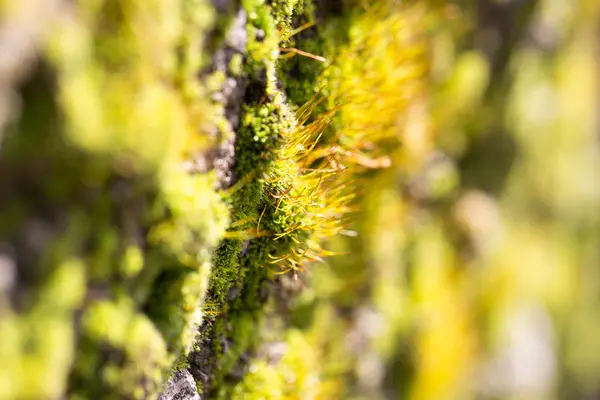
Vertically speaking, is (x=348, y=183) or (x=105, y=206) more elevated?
(x=105, y=206)

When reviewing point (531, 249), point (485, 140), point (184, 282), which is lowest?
point (531, 249)

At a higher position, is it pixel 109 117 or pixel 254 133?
pixel 109 117

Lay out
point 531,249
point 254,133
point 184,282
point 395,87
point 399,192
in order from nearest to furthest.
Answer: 1. point 184,282
2. point 254,133
3. point 395,87
4. point 399,192
5. point 531,249

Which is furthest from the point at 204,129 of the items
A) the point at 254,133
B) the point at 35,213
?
the point at 35,213

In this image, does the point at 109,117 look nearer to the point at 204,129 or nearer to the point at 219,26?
the point at 204,129

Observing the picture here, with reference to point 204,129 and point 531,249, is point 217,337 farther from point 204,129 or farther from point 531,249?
point 531,249

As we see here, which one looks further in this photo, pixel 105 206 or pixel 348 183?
pixel 348 183

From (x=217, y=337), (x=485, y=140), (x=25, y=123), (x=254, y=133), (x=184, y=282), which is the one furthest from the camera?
(x=485, y=140)

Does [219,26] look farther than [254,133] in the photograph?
No

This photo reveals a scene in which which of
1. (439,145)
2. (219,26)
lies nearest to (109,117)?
(219,26)
